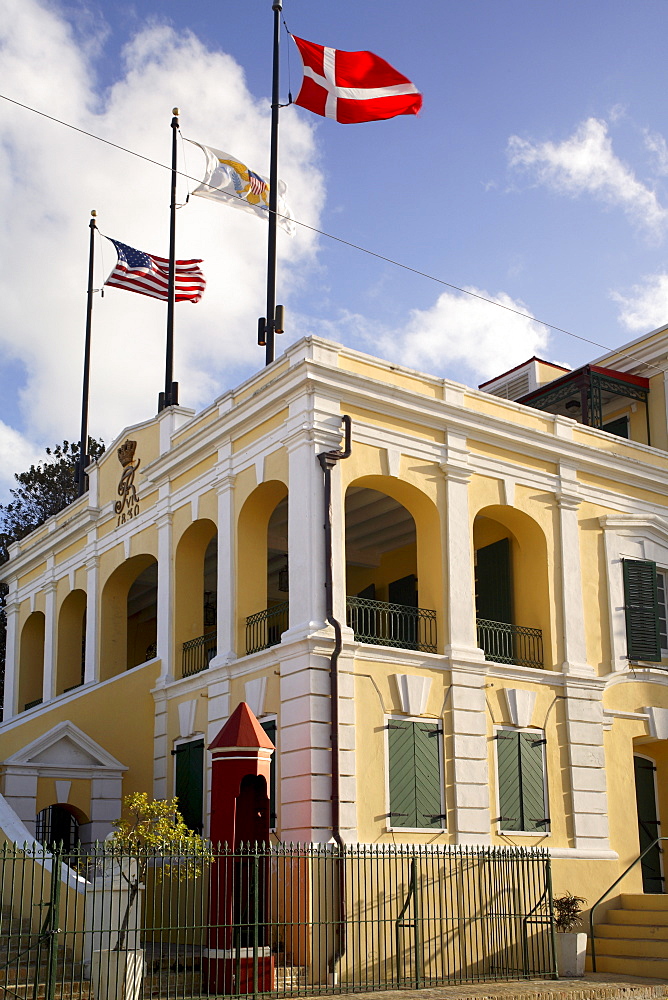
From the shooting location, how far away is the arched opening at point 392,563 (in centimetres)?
1756

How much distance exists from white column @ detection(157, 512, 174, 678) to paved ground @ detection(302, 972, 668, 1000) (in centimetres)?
759

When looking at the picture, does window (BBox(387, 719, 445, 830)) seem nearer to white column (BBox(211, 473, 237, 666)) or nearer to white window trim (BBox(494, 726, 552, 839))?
white window trim (BBox(494, 726, 552, 839))

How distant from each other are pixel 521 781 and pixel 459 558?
346cm

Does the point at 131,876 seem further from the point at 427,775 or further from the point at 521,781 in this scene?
the point at 521,781

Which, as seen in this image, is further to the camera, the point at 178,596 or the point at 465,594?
the point at 178,596

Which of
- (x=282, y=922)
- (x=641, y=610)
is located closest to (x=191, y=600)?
(x=282, y=922)

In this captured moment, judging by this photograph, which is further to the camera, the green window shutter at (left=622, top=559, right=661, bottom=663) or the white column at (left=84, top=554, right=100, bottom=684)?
the white column at (left=84, top=554, right=100, bottom=684)

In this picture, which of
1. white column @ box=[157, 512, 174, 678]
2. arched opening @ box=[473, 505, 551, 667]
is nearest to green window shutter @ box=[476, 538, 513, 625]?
arched opening @ box=[473, 505, 551, 667]

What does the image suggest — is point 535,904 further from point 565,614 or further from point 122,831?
point 122,831

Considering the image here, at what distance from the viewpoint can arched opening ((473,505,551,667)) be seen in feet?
61.8

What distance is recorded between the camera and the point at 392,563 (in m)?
23.0

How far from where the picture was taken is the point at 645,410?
77.3ft

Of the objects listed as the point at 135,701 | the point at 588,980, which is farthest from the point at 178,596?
the point at 588,980

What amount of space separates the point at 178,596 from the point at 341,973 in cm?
755
